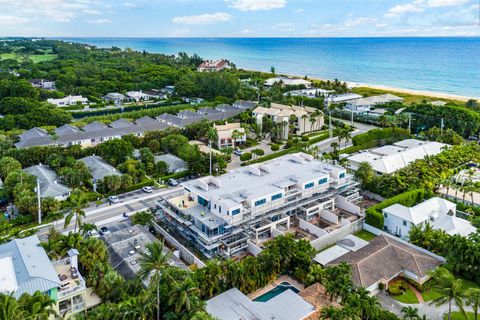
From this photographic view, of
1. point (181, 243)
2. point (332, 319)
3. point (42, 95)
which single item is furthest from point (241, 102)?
point (332, 319)

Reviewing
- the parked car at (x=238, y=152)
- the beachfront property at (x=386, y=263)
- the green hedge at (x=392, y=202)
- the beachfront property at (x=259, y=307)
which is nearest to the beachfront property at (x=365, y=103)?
the parked car at (x=238, y=152)

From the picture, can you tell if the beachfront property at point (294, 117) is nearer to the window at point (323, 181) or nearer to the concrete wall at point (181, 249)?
the window at point (323, 181)

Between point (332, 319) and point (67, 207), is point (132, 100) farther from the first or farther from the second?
point (332, 319)

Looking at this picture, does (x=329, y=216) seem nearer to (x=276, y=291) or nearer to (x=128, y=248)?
(x=276, y=291)

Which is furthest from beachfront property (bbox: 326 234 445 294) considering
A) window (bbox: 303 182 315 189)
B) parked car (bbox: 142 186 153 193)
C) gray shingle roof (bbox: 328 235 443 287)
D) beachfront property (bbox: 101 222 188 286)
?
parked car (bbox: 142 186 153 193)

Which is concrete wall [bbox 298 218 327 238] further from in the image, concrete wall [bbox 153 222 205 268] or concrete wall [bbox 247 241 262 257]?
concrete wall [bbox 153 222 205 268]

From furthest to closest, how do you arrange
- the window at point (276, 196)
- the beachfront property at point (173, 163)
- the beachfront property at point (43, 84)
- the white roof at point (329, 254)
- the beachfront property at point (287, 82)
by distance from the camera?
the beachfront property at point (287, 82), the beachfront property at point (43, 84), the beachfront property at point (173, 163), the window at point (276, 196), the white roof at point (329, 254)

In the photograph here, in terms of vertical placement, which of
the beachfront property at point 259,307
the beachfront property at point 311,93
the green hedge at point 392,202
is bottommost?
the beachfront property at point 259,307
